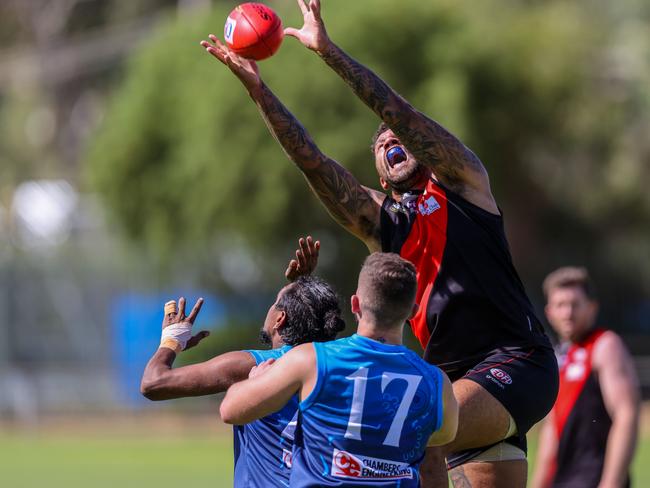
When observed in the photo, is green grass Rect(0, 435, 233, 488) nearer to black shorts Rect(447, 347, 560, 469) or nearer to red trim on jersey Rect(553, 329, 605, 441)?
red trim on jersey Rect(553, 329, 605, 441)

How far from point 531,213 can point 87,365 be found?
35.7 ft

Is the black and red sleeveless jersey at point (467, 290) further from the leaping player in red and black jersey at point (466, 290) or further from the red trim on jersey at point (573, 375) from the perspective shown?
the red trim on jersey at point (573, 375)

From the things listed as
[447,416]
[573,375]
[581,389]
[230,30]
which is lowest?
[447,416]

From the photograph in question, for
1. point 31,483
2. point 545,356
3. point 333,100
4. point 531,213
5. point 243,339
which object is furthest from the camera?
point 531,213

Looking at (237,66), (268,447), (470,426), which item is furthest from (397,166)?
(268,447)

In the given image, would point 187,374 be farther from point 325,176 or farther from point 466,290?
point 325,176

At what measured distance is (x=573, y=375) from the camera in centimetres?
804

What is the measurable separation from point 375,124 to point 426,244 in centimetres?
1835

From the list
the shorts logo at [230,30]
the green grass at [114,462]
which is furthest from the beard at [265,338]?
the green grass at [114,462]

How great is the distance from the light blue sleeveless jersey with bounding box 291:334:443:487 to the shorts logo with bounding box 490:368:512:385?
1.03 m

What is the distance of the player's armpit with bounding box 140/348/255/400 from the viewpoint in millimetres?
5223

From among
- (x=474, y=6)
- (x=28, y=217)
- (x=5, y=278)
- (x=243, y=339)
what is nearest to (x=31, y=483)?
(x=243, y=339)

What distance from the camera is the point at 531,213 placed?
94.7 feet

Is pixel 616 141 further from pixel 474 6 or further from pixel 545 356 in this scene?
pixel 545 356
